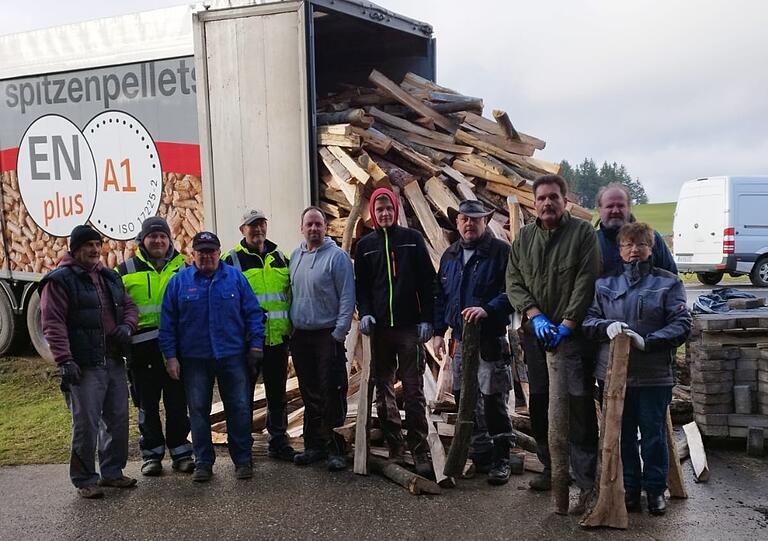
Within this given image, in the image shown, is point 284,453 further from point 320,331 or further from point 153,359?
point 153,359

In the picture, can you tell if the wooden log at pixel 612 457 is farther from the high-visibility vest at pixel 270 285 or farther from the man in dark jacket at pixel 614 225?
the high-visibility vest at pixel 270 285

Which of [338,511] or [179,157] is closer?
[338,511]

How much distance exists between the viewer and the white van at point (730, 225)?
14.1 metres

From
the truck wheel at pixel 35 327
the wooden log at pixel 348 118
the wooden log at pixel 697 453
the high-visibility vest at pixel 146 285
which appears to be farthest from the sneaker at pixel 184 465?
the truck wheel at pixel 35 327

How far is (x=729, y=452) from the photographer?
16.5ft

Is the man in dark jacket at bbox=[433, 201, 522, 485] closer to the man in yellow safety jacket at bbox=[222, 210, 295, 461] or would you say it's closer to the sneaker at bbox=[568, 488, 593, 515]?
the sneaker at bbox=[568, 488, 593, 515]

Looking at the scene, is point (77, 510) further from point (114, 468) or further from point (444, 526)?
point (444, 526)

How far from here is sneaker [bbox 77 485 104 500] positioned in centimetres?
454

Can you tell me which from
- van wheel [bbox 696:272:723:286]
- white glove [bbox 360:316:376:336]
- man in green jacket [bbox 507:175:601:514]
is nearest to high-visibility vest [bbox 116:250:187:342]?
white glove [bbox 360:316:376:336]

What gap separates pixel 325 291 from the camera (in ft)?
16.3

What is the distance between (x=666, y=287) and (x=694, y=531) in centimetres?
135

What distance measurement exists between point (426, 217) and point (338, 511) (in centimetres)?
345

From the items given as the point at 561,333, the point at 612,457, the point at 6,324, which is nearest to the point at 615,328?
the point at 561,333

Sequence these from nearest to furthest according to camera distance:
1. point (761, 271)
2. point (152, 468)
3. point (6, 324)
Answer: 1. point (152, 468)
2. point (6, 324)
3. point (761, 271)
